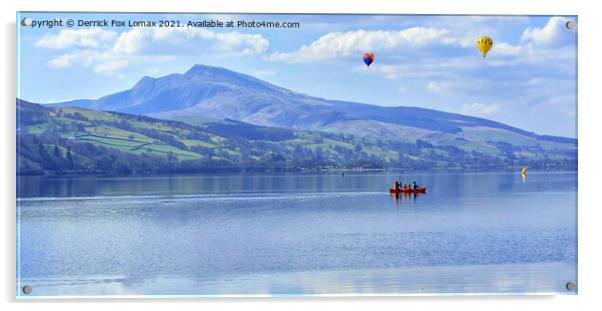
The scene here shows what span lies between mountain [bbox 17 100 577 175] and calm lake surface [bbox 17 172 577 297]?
28754 mm

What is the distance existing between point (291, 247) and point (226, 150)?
341 ft

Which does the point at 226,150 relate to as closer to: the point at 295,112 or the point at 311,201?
the point at 295,112

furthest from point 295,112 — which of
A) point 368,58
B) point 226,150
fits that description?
point 368,58

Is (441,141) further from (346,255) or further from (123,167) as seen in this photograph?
(346,255)

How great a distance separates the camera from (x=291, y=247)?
32.0m

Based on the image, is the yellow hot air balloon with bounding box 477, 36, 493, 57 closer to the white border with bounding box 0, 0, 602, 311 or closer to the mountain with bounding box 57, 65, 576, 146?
the white border with bounding box 0, 0, 602, 311

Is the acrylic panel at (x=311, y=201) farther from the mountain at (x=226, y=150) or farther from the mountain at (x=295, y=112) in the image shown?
the mountain at (x=295, y=112)

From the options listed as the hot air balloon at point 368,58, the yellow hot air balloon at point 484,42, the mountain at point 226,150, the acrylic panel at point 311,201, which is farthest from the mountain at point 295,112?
the yellow hot air balloon at point 484,42

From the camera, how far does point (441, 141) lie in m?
152

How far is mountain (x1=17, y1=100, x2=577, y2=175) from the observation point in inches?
3784

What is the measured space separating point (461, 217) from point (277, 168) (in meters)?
95.2
